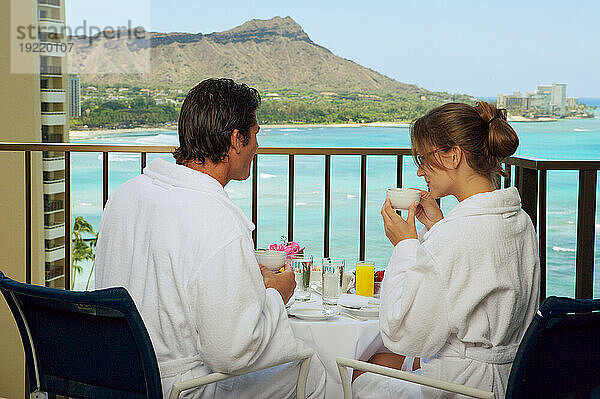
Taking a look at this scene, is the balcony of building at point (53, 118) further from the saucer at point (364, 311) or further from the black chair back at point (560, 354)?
the black chair back at point (560, 354)

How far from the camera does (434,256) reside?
156 centimetres

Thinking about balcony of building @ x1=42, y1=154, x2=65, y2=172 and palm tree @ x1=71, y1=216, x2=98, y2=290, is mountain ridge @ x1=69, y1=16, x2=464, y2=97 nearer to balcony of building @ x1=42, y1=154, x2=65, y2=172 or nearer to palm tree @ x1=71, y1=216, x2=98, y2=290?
palm tree @ x1=71, y1=216, x2=98, y2=290

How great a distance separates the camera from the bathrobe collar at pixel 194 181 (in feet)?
5.22

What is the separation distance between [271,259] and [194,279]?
19.2 inches

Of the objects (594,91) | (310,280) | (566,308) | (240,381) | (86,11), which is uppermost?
(86,11)

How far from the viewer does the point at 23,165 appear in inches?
279

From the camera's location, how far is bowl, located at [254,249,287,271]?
193cm

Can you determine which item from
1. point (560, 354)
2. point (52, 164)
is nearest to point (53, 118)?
point (52, 164)

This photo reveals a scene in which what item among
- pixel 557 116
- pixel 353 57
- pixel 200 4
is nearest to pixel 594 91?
pixel 557 116

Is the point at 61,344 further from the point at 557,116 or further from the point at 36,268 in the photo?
the point at 557,116

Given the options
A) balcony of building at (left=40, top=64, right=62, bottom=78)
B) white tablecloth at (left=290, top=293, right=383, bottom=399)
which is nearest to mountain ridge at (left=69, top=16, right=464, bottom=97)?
balcony of building at (left=40, top=64, right=62, bottom=78)

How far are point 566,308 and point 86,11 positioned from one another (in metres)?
14.9

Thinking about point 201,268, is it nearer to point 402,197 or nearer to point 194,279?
point 194,279

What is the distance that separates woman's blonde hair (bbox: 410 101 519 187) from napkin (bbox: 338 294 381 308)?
0.47 m
